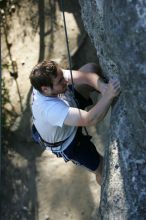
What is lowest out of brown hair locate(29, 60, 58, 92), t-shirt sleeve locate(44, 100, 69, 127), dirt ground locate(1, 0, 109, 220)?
dirt ground locate(1, 0, 109, 220)

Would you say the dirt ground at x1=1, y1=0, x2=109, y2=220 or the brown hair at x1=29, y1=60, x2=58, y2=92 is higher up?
the brown hair at x1=29, y1=60, x2=58, y2=92

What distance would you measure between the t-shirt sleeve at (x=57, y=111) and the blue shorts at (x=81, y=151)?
31 cm

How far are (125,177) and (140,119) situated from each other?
41 centimetres

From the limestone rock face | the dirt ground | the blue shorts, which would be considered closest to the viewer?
the limestone rock face

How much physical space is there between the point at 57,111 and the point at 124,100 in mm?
480

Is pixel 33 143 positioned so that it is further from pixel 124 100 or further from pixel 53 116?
pixel 124 100

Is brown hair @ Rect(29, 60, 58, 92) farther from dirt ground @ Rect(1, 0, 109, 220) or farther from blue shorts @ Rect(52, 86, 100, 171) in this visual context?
dirt ground @ Rect(1, 0, 109, 220)

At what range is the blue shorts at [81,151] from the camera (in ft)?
11.1

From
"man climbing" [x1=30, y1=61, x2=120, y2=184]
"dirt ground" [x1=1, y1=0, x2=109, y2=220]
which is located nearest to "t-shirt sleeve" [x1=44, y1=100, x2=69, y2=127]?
"man climbing" [x1=30, y1=61, x2=120, y2=184]

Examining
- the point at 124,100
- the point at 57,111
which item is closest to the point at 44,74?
the point at 57,111

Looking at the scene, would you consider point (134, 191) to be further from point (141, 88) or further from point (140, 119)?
point (141, 88)

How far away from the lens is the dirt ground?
4695 millimetres

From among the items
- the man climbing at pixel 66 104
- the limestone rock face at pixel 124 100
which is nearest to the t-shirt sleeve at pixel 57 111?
the man climbing at pixel 66 104

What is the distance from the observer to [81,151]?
11.5 ft
